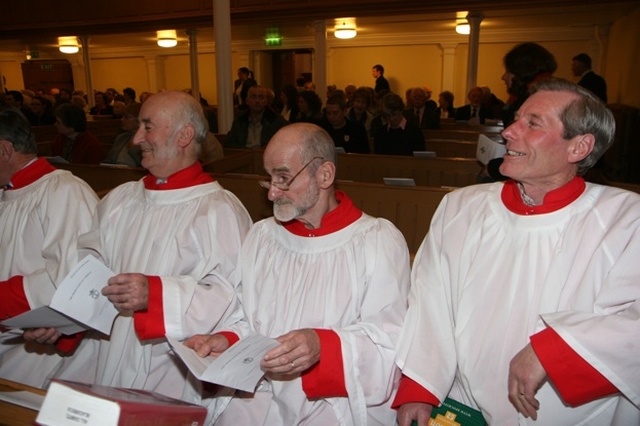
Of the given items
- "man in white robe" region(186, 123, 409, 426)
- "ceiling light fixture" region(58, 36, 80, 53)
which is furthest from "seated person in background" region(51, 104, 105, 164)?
"ceiling light fixture" region(58, 36, 80, 53)

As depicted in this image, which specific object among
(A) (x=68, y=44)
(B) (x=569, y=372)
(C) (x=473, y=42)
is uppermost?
(A) (x=68, y=44)

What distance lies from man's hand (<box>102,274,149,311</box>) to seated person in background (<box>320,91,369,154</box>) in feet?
14.7

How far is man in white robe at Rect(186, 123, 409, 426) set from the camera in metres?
2.01

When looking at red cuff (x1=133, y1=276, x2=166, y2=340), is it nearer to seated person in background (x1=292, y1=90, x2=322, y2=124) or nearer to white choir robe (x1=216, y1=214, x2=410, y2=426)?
white choir robe (x1=216, y1=214, x2=410, y2=426)

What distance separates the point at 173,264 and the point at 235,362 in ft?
2.86

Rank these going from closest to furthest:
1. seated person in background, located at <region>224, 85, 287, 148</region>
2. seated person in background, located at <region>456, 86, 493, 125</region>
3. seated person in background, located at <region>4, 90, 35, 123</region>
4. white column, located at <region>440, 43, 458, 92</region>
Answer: seated person in background, located at <region>224, 85, 287, 148</region> < seated person in background, located at <region>456, 86, 493, 125</region> < seated person in background, located at <region>4, 90, 35, 123</region> < white column, located at <region>440, 43, 458, 92</region>

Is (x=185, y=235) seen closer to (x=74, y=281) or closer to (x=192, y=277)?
(x=192, y=277)

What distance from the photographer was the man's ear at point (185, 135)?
8.21ft

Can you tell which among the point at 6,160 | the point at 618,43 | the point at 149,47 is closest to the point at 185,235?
the point at 6,160

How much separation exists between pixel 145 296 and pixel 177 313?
153mm

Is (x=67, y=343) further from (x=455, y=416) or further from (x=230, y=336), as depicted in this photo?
(x=455, y=416)

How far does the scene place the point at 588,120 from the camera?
1875 mm

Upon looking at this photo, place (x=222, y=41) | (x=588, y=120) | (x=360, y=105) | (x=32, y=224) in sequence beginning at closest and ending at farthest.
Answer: (x=588, y=120), (x=32, y=224), (x=360, y=105), (x=222, y=41)

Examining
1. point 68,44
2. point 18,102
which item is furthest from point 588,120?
point 68,44
